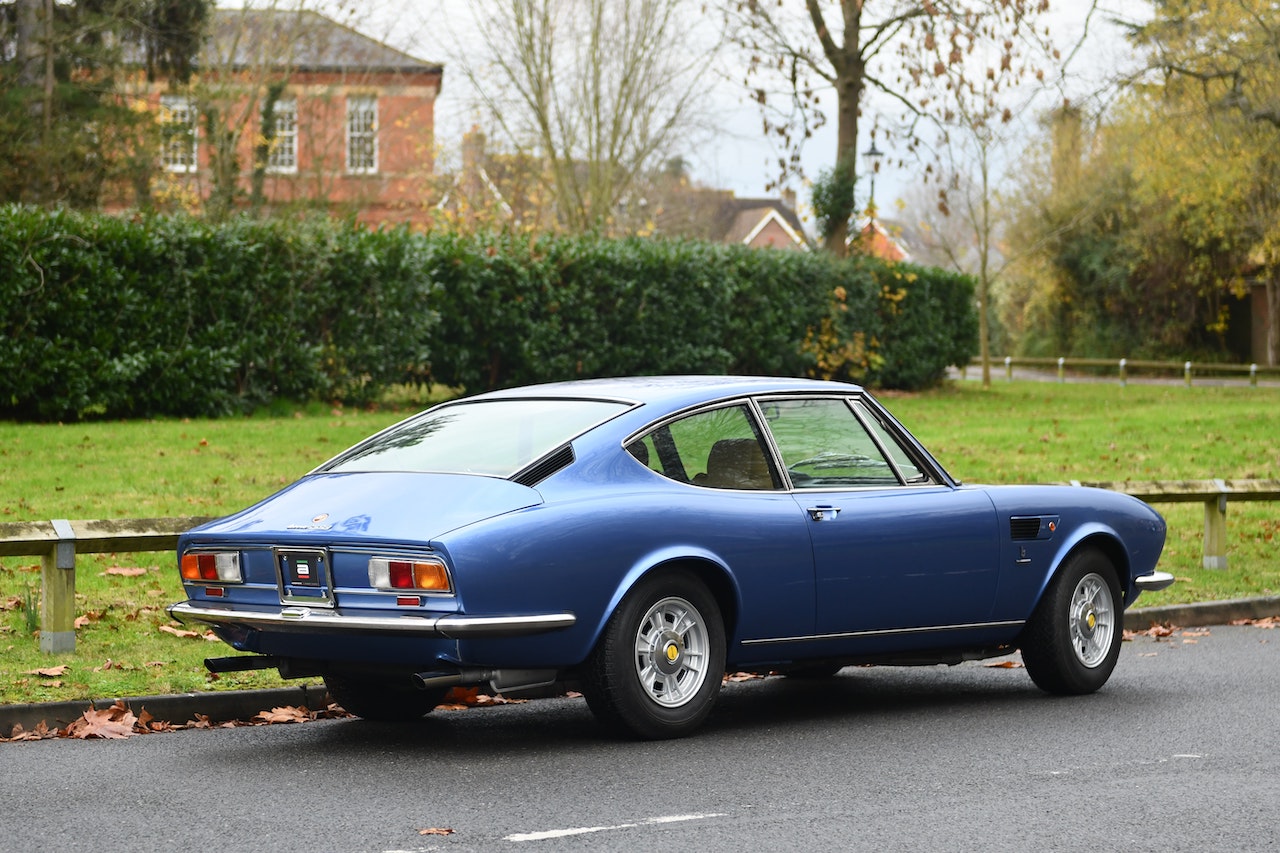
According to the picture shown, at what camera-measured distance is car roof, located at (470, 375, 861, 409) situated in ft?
23.9

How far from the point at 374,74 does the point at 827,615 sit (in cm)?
3806

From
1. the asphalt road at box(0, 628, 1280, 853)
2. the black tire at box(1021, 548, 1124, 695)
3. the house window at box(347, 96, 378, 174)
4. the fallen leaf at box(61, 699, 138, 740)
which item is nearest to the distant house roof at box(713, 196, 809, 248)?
the house window at box(347, 96, 378, 174)

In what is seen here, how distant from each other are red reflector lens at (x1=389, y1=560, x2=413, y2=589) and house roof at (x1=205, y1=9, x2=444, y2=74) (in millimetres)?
27840

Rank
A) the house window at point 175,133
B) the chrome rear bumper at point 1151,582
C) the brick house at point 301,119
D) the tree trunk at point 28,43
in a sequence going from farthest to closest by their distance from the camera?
the brick house at point 301,119 < the house window at point 175,133 < the tree trunk at point 28,43 < the chrome rear bumper at point 1151,582

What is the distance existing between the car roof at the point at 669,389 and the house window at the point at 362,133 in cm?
3650

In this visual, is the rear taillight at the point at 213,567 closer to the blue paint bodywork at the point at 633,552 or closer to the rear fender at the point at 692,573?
the blue paint bodywork at the point at 633,552

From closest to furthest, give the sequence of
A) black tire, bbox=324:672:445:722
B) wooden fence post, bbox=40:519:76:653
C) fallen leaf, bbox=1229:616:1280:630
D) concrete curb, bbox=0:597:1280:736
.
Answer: concrete curb, bbox=0:597:1280:736
black tire, bbox=324:672:445:722
wooden fence post, bbox=40:519:76:653
fallen leaf, bbox=1229:616:1280:630

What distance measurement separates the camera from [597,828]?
5398mm

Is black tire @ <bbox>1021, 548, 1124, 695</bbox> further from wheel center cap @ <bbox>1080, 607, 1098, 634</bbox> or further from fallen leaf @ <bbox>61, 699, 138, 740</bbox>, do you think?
fallen leaf @ <bbox>61, 699, 138, 740</bbox>

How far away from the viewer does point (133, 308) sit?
2116cm

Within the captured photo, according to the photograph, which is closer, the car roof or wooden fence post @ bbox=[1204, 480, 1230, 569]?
the car roof

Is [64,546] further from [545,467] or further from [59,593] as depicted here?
[545,467]

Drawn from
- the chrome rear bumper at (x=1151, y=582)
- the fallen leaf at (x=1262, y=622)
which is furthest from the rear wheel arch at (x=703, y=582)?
the fallen leaf at (x=1262, y=622)

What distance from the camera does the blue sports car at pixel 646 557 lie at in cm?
625
